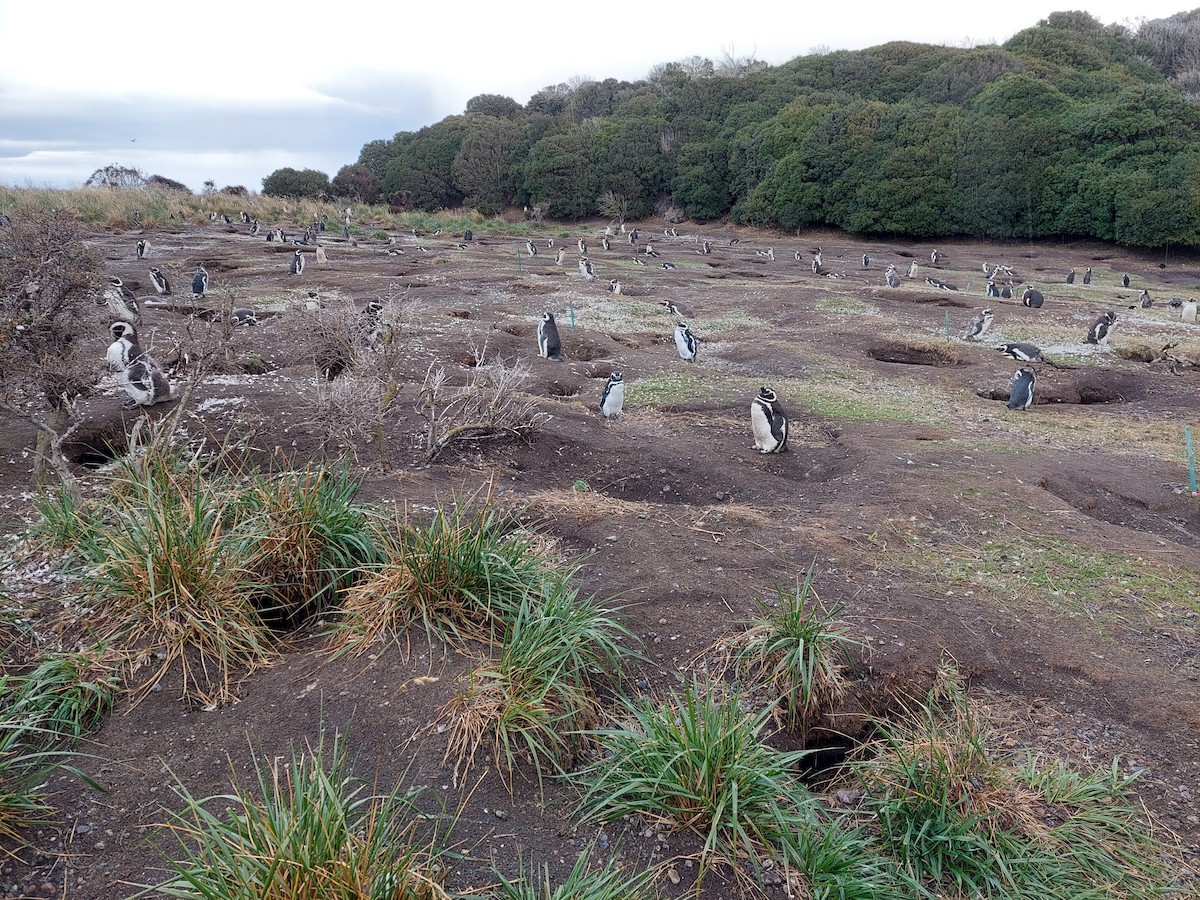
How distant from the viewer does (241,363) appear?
924 cm

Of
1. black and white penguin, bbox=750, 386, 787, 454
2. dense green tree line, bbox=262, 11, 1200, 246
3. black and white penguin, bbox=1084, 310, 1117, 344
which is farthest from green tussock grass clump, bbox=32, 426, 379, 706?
dense green tree line, bbox=262, 11, 1200, 246

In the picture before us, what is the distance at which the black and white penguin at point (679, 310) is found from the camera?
15930mm

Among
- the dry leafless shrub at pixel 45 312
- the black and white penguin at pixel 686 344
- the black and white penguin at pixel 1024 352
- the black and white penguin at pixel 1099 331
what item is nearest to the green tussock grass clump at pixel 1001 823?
the dry leafless shrub at pixel 45 312

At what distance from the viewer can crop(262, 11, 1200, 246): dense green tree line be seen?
94.4 ft

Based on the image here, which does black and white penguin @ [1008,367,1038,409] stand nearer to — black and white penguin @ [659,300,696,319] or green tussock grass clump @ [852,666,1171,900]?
black and white penguin @ [659,300,696,319]

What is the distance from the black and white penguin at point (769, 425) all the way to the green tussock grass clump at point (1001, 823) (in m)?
4.35

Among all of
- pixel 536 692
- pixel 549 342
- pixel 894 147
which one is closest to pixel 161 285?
pixel 549 342

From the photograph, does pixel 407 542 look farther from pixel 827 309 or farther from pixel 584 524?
pixel 827 309

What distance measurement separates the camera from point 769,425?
774 cm

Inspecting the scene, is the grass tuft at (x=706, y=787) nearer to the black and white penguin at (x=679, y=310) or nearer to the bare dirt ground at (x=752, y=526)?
the bare dirt ground at (x=752, y=526)

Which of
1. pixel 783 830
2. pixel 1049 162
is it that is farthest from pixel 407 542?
pixel 1049 162

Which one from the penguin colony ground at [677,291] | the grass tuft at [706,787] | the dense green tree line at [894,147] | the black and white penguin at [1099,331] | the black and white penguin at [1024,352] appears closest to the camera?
the grass tuft at [706,787]

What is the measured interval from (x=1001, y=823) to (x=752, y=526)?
276 cm

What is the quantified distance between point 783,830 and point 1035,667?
2315mm
